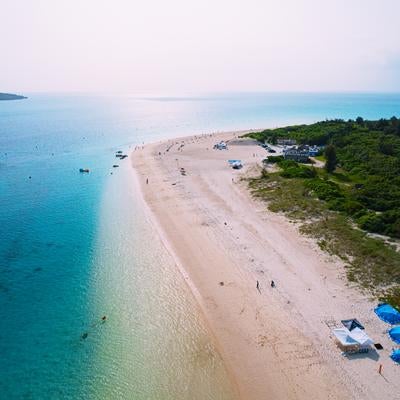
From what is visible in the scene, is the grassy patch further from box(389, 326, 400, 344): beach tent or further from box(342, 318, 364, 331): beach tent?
box(342, 318, 364, 331): beach tent

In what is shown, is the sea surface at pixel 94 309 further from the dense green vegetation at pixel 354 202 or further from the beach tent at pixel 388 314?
the dense green vegetation at pixel 354 202

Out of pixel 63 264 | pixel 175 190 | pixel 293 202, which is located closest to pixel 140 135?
pixel 175 190

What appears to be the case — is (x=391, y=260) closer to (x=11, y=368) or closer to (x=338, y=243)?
(x=338, y=243)

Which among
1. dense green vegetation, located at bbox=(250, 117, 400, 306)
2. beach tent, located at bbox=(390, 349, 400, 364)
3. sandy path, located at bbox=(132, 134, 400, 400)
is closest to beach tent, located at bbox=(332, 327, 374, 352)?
sandy path, located at bbox=(132, 134, 400, 400)

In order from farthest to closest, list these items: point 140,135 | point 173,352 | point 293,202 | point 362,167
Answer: point 140,135 → point 362,167 → point 293,202 → point 173,352

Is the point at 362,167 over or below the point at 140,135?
over

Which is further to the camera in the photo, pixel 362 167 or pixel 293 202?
pixel 362 167
